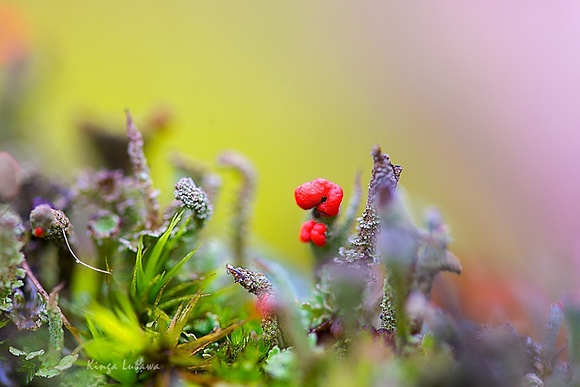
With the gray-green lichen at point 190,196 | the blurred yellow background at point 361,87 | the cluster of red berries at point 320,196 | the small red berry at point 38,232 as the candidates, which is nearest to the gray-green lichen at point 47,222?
the small red berry at point 38,232

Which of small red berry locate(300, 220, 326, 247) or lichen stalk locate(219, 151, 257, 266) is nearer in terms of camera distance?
small red berry locate(300, 220, 326, 247)

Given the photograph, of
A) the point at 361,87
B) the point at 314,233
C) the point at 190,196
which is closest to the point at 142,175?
the point at 190,196

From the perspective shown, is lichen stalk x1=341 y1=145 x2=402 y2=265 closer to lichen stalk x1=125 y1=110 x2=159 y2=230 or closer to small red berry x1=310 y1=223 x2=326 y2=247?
small red berry x1=310 y1=223 x2=326 y2=247

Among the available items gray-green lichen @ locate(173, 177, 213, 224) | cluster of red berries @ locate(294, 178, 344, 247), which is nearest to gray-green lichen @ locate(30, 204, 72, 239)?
gray-green lichen @ locate(173, 177, 213, 224)

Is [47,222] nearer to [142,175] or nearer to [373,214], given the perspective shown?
[142,175]

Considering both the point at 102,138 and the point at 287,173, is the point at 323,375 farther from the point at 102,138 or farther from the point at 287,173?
the point at 287,173
